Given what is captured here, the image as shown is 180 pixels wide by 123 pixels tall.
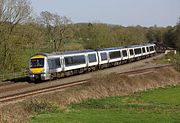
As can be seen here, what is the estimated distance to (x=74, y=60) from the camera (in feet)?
138

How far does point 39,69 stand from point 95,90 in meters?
6.70

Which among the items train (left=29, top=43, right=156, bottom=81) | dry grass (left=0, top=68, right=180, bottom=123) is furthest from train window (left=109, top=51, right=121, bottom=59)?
dry grass (left=0, top=68, right=180, bottom=123)

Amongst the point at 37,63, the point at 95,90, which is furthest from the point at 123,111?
the point at 37,63

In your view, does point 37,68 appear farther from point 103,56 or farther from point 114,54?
point 114,54

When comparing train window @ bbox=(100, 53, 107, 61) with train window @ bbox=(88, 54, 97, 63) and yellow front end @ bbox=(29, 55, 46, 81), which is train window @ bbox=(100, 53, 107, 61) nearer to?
train window @ bbox=(88, 54, 97, 63)

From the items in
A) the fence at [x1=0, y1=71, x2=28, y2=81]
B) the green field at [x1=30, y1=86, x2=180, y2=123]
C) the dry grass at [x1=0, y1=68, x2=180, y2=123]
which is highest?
the fence at [x1=0, y1=71, x2=28, y2=81]

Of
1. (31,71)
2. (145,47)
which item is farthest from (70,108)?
(145,47)

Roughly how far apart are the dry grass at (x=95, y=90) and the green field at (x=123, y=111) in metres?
0.83

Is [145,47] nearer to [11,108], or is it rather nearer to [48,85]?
[48,85]

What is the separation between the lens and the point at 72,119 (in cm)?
2083

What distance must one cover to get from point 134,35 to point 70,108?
87.6 meters

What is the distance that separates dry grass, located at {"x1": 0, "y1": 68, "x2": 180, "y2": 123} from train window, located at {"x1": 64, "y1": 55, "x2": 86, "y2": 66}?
5.99 meters

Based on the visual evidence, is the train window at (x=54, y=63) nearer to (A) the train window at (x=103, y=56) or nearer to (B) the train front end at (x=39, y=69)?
(B) the train front end at (x=39, y=69)

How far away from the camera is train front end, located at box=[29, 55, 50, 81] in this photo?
116ft
